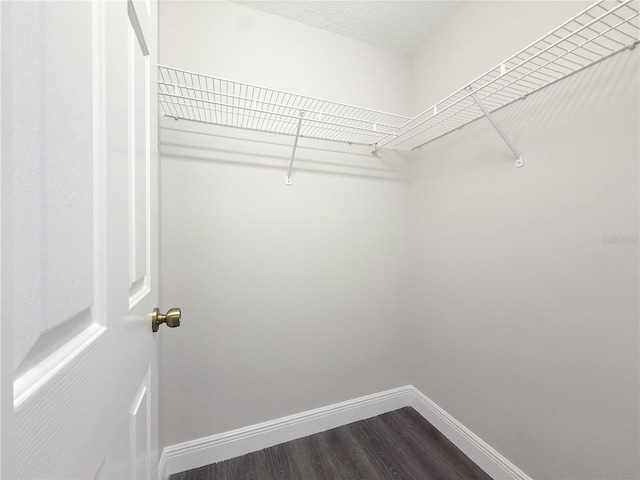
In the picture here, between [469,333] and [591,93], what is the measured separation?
1120mm

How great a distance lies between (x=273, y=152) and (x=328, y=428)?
5.37ft

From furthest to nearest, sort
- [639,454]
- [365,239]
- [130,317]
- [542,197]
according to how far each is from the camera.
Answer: [365,239]
[542,197]
[639,454]
[130,317]

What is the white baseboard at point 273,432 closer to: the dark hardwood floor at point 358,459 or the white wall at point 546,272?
the dark hardwood floor at point 358,459

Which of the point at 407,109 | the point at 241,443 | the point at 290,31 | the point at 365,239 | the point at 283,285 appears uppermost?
the point at 290,31

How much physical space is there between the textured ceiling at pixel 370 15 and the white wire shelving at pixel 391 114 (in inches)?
17.2

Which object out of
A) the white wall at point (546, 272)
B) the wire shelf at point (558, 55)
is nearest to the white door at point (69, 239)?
the wire shelf at point (558, 55)

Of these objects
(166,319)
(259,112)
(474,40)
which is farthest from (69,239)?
(474,40)

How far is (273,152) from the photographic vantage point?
1.38 meters

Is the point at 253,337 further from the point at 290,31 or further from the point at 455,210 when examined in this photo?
the point at 290,31

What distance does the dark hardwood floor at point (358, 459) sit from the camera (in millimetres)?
1213

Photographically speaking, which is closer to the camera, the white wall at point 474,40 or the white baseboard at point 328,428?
the white wall at point 474,40

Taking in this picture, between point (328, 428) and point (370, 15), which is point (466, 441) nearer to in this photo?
point (328, 428)

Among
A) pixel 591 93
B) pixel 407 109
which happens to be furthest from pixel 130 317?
pixel 407 109

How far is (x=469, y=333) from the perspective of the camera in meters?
1.34
